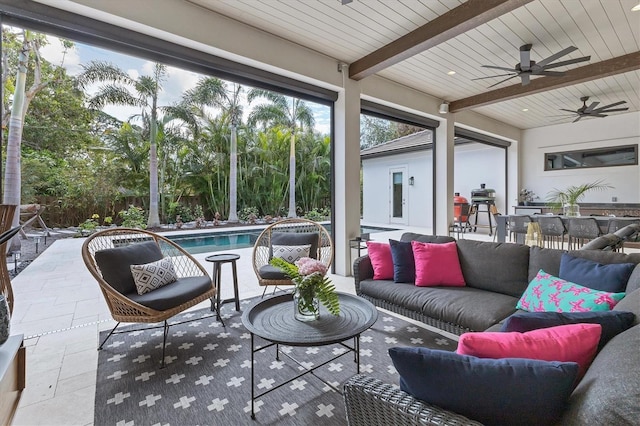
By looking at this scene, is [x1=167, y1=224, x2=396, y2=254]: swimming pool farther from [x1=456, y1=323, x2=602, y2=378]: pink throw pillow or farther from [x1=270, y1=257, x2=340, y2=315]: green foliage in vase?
[x1=456, y1=323, x2=602, y2=378]: pink throw pillow

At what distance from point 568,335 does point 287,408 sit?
57.3 inches

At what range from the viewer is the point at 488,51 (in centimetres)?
416

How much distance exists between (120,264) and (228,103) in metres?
9.11

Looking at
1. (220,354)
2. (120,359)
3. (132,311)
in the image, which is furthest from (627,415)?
(120,359)

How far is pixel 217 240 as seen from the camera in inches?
329

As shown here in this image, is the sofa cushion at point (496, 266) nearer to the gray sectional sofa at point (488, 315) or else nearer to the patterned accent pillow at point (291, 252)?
the gray sectional sofa at point (488, 315)

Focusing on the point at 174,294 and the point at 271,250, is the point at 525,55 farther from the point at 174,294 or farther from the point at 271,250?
the point at 174,294

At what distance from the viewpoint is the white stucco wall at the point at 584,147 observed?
23.6ft

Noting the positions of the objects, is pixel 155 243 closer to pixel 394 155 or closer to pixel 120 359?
pixel 120 359

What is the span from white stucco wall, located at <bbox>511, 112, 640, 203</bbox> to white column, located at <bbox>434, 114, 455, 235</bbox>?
4.12 meters

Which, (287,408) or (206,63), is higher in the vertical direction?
(206,63)

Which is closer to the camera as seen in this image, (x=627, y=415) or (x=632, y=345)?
(x=627, y=415)

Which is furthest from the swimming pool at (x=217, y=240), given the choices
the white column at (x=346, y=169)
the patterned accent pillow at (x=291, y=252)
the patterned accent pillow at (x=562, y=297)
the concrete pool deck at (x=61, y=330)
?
the patterned accent pillow at (x=562, y=297)

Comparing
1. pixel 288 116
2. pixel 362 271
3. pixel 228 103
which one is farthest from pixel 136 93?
pixel 362 271
